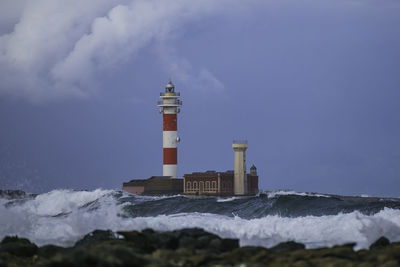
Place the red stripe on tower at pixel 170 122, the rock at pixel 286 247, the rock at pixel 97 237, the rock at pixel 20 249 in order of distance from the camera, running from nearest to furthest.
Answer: the rock at pixel 286 247 → the rock at pixel 20 249 → the rock at pixel 97 237 → the red stripe on tower at pixel 170 122

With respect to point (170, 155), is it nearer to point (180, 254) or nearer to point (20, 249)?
point (20, 249)

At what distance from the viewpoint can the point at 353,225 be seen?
41.8 ft

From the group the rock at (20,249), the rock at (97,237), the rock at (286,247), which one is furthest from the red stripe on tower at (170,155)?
the rock at (286,247)

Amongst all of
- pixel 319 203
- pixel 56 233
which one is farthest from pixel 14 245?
pixel 319 203

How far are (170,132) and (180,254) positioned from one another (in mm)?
36968

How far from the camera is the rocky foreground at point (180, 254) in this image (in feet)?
21.9

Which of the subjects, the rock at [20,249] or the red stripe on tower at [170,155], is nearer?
the rock at [20,249]

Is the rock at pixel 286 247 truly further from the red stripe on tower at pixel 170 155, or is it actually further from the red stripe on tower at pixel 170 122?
the red stripe on tower at pixel 170 122

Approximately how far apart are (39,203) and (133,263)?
28.5m

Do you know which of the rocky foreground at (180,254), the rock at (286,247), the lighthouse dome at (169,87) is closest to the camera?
the rocky foreground at (180,254)

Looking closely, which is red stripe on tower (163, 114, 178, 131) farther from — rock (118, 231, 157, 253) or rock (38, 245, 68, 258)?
rock (38, 245, 68, 258)

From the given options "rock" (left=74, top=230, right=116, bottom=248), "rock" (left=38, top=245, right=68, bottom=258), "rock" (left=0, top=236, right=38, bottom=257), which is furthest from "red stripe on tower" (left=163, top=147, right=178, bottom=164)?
"rock" (left=38, top=245, right=68, bottom=258)

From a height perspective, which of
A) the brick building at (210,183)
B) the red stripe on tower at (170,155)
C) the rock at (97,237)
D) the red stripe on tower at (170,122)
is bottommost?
the rock at (97,237)

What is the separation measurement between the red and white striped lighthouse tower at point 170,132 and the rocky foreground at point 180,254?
33129 millimetres
